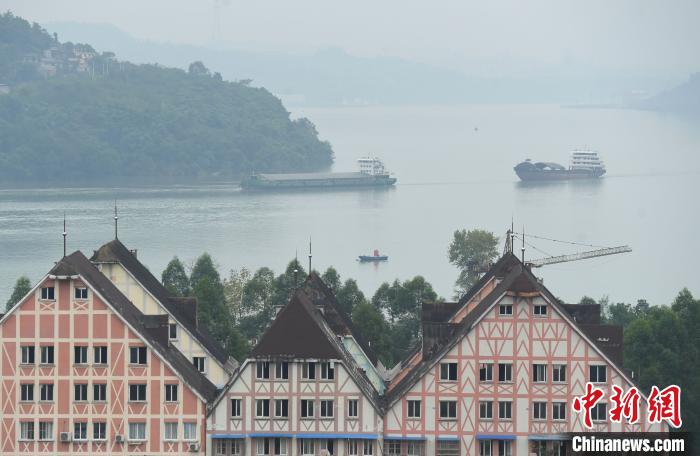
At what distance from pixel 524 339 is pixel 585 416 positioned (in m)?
1.24

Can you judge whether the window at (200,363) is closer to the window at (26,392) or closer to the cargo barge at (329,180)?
the window at (26,392)

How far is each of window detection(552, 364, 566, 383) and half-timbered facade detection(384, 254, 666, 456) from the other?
0.5 inches

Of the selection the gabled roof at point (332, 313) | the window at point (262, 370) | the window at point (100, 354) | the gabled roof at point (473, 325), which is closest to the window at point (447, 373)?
the gabled roof at point (473, 325)

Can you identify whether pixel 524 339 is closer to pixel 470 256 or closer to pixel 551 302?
pixel 551 302

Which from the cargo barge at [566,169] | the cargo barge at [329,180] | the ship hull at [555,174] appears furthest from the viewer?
the cargo barge at [566,169]

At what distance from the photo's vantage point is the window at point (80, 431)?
1025 inches

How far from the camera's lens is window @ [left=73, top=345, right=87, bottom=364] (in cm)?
2602

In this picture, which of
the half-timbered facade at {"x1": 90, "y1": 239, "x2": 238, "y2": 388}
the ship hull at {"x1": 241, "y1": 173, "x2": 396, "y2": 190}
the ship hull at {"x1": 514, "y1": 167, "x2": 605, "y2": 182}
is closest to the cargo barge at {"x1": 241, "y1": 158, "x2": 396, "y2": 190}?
the ship hull at {"x1": 241, "y1": 173, "x2": 396, "y2": 190}

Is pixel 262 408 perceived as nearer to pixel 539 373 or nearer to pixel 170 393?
pixel 170 393

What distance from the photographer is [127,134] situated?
174 metres

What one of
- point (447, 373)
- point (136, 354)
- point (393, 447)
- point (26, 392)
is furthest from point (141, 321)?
point (447, 373)

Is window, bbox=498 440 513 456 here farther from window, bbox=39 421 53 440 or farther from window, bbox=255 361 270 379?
window, bbox=39 421 53 440


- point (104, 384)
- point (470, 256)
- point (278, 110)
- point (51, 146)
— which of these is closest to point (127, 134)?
point (51, 146)

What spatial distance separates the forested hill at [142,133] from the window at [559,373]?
446 ft
